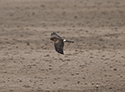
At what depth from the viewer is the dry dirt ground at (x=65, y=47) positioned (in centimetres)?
906

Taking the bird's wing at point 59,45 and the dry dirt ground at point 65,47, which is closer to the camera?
the bird's wing at point 59,45

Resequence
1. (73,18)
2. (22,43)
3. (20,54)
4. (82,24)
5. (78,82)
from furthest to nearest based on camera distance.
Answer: (73,18) < (82,24) < (22,43) < (20,54) < (78,82)

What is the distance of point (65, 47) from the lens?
464 inches

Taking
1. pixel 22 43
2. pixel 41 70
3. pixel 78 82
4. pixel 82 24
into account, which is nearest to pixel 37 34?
pixel 22 43

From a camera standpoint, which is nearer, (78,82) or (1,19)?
(78,82)

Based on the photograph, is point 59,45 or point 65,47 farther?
point 65,47

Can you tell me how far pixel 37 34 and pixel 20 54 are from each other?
6.88ft

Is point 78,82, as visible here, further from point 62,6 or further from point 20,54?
point 62,6

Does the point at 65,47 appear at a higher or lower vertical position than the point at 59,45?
lower

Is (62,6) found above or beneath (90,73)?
above

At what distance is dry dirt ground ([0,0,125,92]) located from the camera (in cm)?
906

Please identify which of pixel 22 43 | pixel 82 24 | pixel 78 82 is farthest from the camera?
pixel 82 24

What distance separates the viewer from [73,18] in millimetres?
15312

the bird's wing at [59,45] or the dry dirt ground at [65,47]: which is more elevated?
the bird's wing at [59,45]
